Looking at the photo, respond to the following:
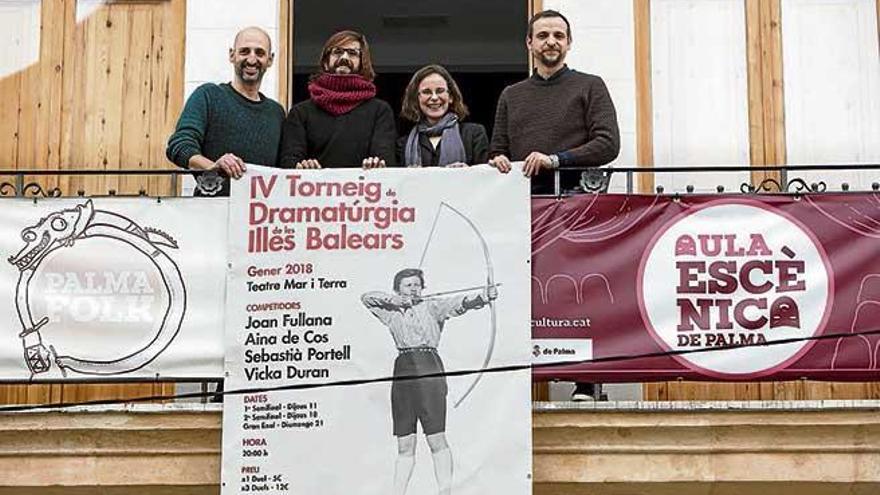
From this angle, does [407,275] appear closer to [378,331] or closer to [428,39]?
[378,331]

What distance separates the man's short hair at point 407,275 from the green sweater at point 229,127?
1150mm

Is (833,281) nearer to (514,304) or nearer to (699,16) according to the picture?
(514,304)

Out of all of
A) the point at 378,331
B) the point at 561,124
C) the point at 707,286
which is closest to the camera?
the point at 378,331

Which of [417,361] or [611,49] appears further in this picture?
[611,49]

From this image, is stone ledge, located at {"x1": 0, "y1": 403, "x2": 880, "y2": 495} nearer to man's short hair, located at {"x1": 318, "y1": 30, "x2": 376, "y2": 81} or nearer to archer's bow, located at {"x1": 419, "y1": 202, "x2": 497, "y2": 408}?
archer's bow, located at {"x1": 419, "y1": 202, "x2": 497, "y2": 408}

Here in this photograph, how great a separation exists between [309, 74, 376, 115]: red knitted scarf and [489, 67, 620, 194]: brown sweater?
0.89 m

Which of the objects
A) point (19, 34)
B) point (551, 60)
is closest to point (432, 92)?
point (551, 60)

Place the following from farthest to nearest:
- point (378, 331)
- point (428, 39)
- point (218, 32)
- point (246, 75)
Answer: point (428, 39)
point (218, 32)
point (246, 75)
point (378, 331)

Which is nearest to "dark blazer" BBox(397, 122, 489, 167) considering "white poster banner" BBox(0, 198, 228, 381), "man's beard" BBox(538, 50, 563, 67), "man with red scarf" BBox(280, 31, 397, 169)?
"man with red scarf" BBox(280, 31, 397, 169)

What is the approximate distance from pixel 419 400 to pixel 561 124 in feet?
6.40

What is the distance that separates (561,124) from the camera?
11.8m

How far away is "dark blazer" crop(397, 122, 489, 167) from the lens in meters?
11.9

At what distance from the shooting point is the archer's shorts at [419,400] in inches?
442

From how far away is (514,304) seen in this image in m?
11.4
